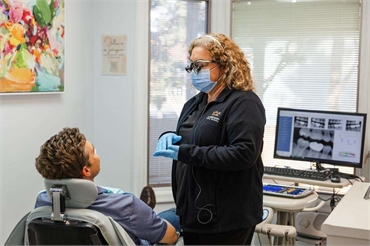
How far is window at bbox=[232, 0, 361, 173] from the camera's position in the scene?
140 inches

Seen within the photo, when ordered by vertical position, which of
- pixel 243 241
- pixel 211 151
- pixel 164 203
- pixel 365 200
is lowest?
pixel 164 203

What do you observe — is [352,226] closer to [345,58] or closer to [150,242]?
[150,242]

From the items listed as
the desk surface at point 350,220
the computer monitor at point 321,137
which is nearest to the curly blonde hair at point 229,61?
the desk surface at point 350,220

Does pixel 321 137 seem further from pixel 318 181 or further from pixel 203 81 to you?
pixel 203 81

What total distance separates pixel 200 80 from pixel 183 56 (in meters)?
1.92

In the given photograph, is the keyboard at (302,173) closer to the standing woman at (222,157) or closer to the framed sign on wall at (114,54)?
the standing woman at (222,157)

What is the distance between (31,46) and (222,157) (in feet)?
5.74

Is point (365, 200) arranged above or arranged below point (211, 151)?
below

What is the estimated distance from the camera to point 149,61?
12.5 ft

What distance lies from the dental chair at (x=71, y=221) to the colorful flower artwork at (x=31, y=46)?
56.6 inches

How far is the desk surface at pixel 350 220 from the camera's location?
1577mm

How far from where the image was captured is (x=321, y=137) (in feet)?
Answer: 10.5

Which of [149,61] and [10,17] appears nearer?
[10,17]

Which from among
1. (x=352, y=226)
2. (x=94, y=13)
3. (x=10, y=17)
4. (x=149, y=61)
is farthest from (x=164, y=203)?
(x=352, y=226)
